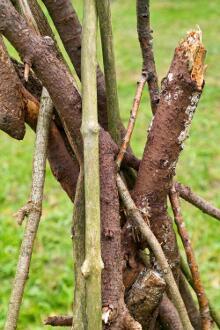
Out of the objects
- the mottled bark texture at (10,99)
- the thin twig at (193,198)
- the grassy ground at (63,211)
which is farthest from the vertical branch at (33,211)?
the grassy ground at (63,211)

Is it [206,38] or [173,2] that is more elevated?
[173,2]

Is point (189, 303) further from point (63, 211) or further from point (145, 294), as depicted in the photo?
point (63, 211)

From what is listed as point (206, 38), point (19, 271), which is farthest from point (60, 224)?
point (206, 38)

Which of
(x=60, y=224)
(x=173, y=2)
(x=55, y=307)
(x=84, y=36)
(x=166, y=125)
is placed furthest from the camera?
(x=173, y=2)

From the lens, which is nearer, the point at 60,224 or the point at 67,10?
the point at 67,10

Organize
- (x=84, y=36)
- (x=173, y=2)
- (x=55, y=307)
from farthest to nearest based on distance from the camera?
(x=173, y=2) → (x=55, y=307) → (x=84, y=36)

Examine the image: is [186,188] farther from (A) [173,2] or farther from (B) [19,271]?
(A) [173,2]

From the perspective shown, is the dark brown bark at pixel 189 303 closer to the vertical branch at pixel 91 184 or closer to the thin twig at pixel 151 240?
the thin twig at pixel 151 240

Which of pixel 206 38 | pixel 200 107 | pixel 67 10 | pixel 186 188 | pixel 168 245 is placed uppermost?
pixel 206 38
